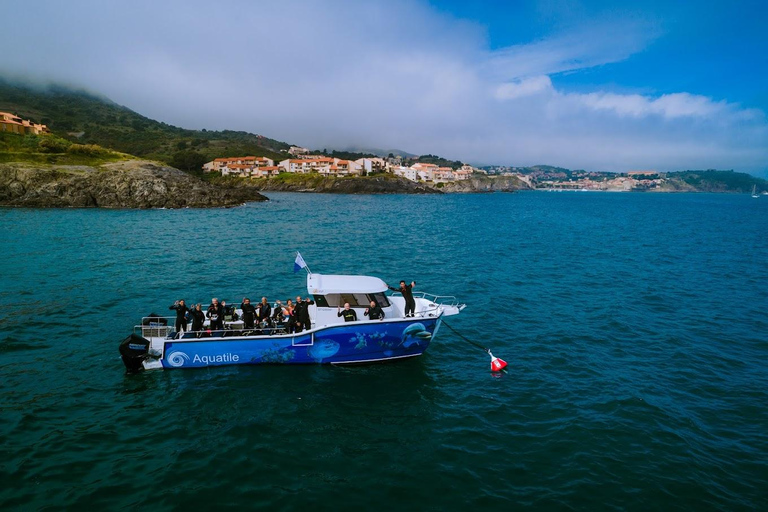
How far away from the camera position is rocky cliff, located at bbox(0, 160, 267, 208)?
6562cm

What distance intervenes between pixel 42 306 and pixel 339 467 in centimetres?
1969

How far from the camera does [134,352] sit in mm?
14773

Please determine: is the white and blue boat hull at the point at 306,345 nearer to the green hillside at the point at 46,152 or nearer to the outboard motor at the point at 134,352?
the outboard motor at the point at 134,352

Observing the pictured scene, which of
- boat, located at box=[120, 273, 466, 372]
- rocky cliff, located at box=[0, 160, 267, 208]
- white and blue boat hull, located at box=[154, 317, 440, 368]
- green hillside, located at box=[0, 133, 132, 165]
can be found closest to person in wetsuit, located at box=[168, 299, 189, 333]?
boat, located at box=[120, 273, 466, 372]

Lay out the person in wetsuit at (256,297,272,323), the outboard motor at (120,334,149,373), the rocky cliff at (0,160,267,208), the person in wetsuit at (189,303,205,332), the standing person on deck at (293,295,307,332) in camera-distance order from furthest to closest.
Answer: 1. the rocky cliff at (0,160,267,208)
2. the person in wetsuit at (256,297,272,323)
3. the standing person on deck at (293,295,307,332)
4. the person in wetsuit at (189,303,205,332)
5. the outboard motor at (120,334,149,373)

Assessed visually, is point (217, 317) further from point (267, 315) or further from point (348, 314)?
point (348, 314)

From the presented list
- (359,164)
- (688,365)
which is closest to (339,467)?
(688,365)

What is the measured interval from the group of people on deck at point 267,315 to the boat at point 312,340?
246mm

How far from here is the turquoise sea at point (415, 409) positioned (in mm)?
10000

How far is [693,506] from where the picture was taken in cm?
973

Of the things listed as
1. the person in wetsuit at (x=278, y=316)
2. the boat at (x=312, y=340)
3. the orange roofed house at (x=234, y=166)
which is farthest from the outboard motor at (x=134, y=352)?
the orange roofed house at (x=234, y=166)

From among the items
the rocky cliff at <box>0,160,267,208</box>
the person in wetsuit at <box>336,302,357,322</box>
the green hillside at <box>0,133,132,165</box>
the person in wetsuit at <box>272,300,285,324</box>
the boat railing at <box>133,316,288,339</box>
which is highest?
the green hillside at <box>0,133,132,165</box>

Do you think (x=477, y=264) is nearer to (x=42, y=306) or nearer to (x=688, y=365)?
(x=688, y=365)

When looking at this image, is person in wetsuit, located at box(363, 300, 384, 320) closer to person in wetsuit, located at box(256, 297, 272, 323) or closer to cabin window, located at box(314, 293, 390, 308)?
cabin window, located at box(314, 293, 390, 308)
